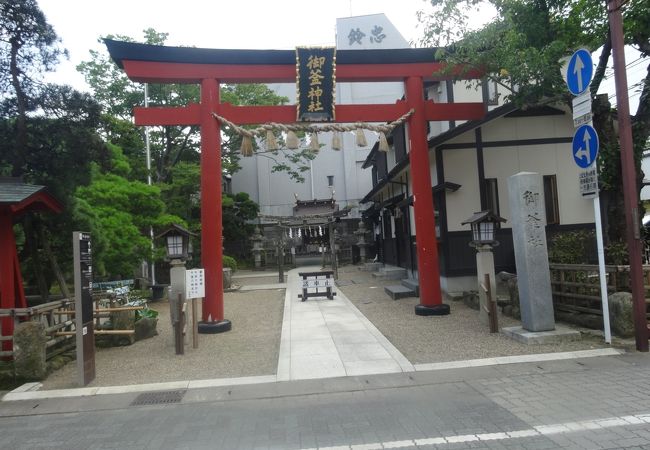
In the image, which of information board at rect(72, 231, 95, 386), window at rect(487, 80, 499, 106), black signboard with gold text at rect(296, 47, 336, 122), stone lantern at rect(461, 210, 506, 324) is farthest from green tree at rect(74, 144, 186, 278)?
window at rect(487, 80, 499, 106)

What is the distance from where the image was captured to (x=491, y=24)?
30.5ft

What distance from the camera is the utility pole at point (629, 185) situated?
695 cm

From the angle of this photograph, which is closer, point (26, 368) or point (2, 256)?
point (26, 368)

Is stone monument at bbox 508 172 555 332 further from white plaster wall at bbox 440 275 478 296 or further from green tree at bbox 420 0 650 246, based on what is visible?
white plaster wall at bbox 440 275 478 296

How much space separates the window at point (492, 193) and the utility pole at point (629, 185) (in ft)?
18.3

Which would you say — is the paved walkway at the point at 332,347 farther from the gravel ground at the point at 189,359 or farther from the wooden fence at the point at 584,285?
the wooden fence at the point at 584,285

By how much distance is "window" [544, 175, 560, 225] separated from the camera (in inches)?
499

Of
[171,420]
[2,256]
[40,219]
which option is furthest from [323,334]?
[40,219]

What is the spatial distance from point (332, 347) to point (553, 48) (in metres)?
7.14

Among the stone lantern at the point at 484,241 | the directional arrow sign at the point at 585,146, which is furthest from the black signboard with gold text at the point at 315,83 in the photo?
the directional arrow sign at the point at 585,146

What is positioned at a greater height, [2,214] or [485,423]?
[2,214]

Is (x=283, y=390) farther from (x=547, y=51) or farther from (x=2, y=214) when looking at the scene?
(x=547, y=51)

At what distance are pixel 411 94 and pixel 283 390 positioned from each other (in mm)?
7896

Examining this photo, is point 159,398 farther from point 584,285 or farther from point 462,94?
point 462,94
